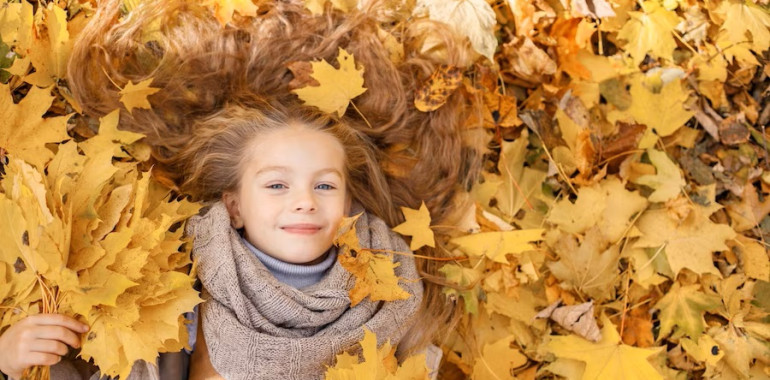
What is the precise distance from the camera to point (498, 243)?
7.32ft

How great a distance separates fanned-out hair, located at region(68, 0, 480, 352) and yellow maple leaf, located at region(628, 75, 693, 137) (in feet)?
1.78

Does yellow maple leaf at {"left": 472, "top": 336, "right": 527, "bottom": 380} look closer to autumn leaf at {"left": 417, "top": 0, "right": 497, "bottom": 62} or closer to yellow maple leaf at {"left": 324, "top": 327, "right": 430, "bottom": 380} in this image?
yellow maple leaf at {"left": 324, "top": 327, "right": 430, "bottom": 380}

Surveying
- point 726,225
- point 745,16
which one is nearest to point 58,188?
point 726,225

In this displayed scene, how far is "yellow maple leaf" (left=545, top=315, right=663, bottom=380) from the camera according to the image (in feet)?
6.80

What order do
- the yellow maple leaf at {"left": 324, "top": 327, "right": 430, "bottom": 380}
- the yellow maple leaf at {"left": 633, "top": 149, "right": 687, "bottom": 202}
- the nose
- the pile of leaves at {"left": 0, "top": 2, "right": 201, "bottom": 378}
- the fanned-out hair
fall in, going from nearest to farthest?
the pile of leaves at {"left": 0, "top": 2, "right": 201, "bottom": 378} → the yellow maple leaf at {"left": 324, "top": 327, "right": 430, "bottom": 380} → the nose → the fanned-out hair → the yellow maple leaf at {"left": 633, "top": 149, "right": 687, "bottom": 202}

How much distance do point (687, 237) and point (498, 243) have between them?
60 cm

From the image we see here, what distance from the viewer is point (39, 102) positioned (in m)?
1.97

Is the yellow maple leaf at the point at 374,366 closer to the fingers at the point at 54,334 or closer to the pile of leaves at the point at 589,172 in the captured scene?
the pile of leaves at the point at 589,172

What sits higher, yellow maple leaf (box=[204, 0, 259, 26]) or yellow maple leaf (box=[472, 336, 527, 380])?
yellow maple leaf (box=[204, 0, 259, 26])

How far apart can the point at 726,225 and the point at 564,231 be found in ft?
1.60

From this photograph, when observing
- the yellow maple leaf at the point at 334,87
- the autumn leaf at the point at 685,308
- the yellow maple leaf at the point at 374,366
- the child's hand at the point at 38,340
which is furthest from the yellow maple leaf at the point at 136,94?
the autumn leaf at the point at 685,308

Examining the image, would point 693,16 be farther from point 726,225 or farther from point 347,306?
point 347,306

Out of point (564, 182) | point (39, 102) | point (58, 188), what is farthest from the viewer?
point (564, 182)

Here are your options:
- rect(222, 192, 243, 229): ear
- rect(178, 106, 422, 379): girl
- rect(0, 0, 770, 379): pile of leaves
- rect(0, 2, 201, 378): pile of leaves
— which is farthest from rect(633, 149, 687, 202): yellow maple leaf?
rect(0, 2, 201, 378): pile of leaves
